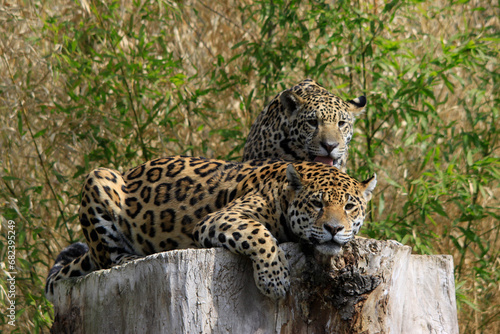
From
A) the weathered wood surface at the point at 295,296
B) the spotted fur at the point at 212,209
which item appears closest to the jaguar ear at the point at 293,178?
the spotted fur at the point at 212,209

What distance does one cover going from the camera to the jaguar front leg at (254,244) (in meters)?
4.87

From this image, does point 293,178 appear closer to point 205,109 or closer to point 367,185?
point 367,185

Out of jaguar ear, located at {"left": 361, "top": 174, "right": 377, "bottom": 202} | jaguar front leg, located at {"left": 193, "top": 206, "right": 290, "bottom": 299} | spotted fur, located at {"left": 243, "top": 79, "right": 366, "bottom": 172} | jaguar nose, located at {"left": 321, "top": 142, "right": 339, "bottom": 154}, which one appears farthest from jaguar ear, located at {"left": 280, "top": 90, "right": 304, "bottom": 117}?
jaguar front leg, located at {"left": 193, "top": 206, "right": 290, "bottom": 299}

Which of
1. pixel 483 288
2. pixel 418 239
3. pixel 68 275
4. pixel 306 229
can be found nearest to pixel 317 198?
pixel 306 229

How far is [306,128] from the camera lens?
7.57 meters

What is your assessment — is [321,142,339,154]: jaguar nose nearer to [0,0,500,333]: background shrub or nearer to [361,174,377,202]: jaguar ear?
[0,0,500,333]: background shrub

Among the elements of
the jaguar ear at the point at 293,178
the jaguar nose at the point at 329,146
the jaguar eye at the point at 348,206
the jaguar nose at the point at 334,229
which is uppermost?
the jaguar ear at the point at 293,178

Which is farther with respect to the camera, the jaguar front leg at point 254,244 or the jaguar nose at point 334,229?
the jaguar nose at point 334,229

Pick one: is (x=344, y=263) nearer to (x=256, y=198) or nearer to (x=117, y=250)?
(x=256, y=198)

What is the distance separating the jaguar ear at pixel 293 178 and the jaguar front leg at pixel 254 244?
17.4 inches

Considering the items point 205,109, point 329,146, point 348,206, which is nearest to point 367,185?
point 348,206

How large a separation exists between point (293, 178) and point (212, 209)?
1.01m

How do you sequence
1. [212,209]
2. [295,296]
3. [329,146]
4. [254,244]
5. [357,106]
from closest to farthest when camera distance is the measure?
[295,296], [254,244], [212,209], [329,146], [357,106]

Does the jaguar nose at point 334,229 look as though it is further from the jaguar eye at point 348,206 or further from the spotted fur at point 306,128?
the spotted fur at point 306,128
